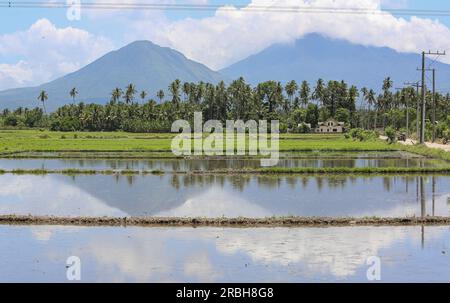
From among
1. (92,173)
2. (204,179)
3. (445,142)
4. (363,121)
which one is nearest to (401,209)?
(204,179)

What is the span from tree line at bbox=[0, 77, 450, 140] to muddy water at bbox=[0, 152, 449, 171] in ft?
140

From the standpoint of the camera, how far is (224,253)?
1327 centimetres

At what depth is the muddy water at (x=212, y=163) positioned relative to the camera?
33.1 m

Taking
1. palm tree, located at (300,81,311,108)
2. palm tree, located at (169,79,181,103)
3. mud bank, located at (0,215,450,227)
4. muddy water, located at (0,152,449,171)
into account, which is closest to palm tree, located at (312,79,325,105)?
palm tree, located at (300,81,311,108)

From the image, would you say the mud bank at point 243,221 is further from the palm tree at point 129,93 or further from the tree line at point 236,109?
the palm tree at point 129,93

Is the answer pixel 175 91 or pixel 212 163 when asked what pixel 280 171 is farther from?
pixel 175 91

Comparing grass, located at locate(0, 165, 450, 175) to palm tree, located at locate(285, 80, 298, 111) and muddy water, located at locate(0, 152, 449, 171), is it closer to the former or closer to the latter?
muddy water, located at locate(0, 152, 449, 171)

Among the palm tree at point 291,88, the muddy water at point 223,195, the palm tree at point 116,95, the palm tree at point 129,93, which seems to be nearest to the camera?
the muddy water at point 223,195

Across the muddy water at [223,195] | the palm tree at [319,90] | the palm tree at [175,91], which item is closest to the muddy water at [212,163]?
the muddy water at [223,195]

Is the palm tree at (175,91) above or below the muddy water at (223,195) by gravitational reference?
above

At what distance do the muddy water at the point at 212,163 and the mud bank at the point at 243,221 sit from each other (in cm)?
1488

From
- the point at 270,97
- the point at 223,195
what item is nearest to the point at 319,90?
the point at 270,97

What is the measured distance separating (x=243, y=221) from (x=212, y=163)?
18.9 m
